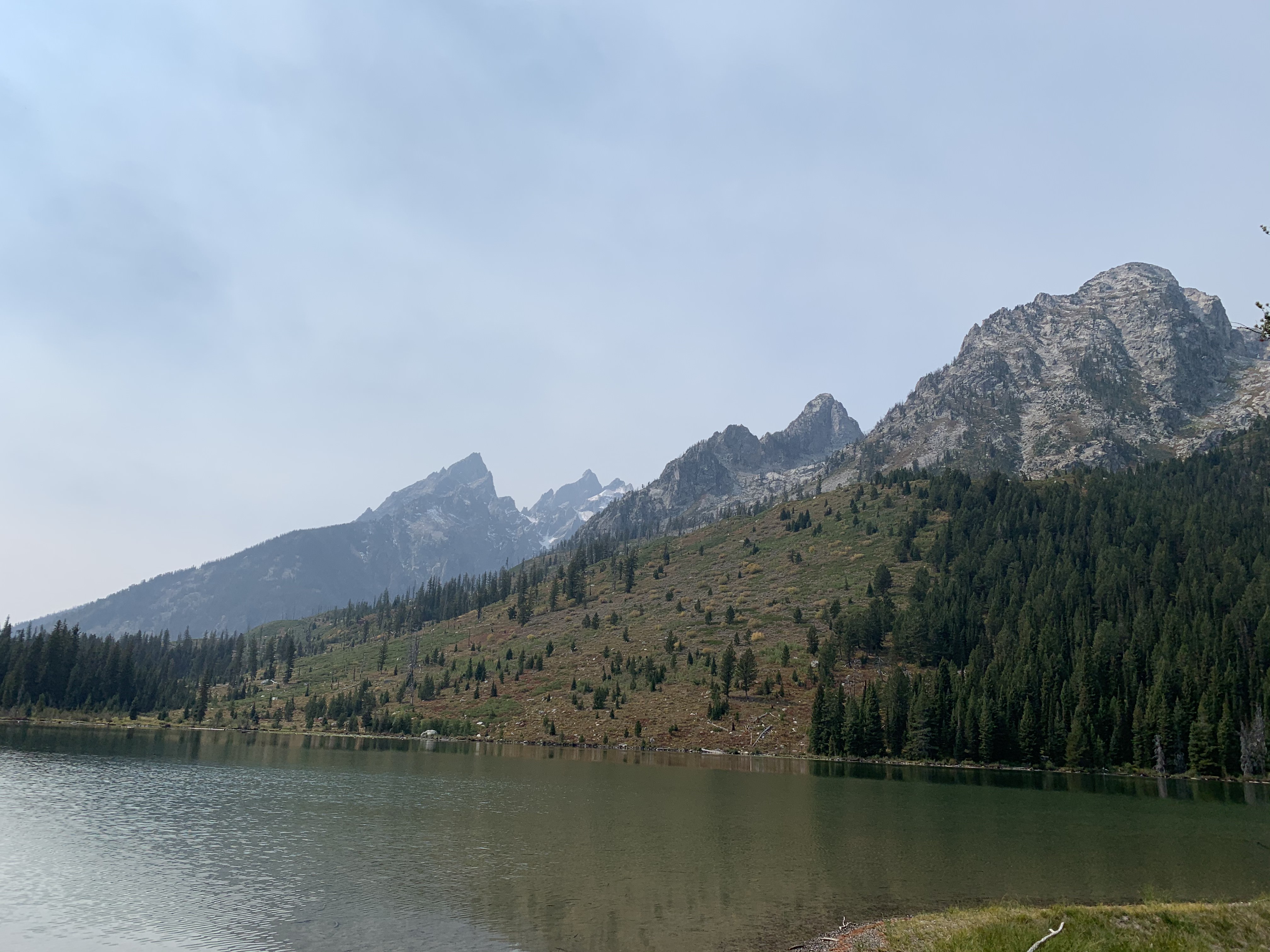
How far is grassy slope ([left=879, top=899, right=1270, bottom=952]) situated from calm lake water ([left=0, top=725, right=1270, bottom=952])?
21.2 feet

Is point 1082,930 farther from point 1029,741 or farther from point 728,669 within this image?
point 728,669

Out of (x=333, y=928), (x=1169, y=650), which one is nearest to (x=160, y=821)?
(x=333, y=928)

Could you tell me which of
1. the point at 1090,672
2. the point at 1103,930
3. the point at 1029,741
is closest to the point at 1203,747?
the point at 1090,672

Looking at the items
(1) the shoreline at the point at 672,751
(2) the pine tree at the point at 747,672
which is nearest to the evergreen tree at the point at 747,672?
(2) the pine tree at the point at 747,672

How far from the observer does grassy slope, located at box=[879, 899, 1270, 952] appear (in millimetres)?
23484

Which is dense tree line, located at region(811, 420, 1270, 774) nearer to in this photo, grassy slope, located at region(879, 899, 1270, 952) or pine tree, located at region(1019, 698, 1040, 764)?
pine tree, located at region(1019, 698, 1040, 764)

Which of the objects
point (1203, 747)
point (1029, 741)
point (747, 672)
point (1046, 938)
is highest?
point (747, 672)

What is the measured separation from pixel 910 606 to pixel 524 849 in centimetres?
16677

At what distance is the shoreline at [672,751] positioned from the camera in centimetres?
12075

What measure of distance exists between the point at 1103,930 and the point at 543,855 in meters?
32.0

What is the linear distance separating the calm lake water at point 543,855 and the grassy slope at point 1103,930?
647 centimetres

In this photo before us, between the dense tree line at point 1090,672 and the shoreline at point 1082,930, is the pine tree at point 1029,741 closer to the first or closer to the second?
the dense tree line at point 1090,672

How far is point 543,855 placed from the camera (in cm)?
4656

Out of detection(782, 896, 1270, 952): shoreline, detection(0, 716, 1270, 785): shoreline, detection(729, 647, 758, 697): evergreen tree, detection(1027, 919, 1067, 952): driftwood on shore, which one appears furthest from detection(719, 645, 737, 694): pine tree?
detection(1027, 919, 1067, 952): driftwood on shore
